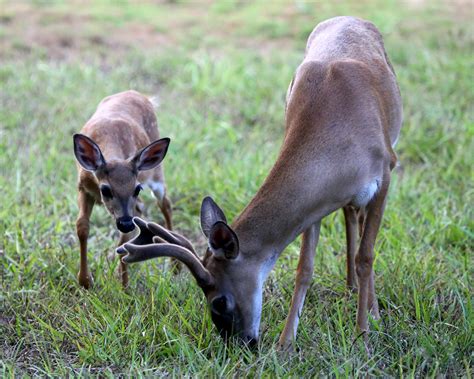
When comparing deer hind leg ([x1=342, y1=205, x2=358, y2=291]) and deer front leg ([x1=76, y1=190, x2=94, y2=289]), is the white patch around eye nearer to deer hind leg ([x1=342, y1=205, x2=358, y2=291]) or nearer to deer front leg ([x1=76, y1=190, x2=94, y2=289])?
deer front leg ([x1=76, y1=190, x2=94, y2=289])

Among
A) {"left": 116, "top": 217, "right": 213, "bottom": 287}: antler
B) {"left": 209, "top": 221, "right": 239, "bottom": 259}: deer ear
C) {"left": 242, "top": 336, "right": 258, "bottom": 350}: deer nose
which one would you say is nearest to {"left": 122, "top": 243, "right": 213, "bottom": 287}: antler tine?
{"left": 116, "top": 217, "right": 213, "bottom": 287}: antler

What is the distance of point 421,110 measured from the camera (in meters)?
9.01

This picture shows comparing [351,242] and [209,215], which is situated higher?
[209,215]

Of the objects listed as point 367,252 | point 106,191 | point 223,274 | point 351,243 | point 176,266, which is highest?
point 223,274

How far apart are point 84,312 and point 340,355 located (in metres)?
1.50

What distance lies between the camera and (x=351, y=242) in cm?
566

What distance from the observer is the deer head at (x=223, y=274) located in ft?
14.5

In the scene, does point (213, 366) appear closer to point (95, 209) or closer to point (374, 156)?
point (374, 156)

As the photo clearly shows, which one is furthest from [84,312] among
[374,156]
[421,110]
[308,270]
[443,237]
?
[421,110]

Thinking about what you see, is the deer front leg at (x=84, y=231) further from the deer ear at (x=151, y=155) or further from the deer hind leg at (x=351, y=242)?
the deer hind leg at (x=351, y=242)

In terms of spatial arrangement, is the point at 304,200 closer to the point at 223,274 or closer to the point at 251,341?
the point at 223,274

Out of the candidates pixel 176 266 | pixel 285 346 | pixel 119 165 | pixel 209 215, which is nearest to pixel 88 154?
pixel 119 165

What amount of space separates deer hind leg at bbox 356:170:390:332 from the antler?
0.94 meters

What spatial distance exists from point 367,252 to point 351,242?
645 mm
